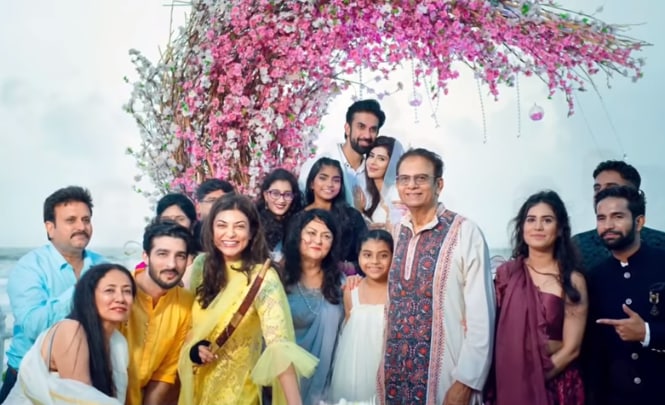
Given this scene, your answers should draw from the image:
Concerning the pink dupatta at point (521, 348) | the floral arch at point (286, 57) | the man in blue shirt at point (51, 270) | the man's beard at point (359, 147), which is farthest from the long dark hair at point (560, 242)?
the man in blue shirt at point (51, 270)

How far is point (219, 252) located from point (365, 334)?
690 millimetres

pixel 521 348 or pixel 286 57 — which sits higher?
pixel 286 57

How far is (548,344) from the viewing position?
3.24 m

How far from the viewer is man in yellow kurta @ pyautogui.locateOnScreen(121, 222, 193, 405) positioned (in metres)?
3.21

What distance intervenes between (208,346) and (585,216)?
8.18 feet

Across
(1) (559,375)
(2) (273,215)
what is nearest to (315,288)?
(2) (273,215)

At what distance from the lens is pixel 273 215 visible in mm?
3877

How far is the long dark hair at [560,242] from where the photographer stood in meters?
3.27

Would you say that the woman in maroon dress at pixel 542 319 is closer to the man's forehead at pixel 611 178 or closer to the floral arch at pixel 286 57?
the man's forehead at pixel 611 178

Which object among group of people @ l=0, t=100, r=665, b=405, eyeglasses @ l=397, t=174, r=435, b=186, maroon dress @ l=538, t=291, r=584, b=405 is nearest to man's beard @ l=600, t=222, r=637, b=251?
group of people @ l=0, t=100, r=665, b=405

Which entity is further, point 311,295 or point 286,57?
point 286,57

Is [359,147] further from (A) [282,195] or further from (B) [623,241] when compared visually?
(B) [623,241]

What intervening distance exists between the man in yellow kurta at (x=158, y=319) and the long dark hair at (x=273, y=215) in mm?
593

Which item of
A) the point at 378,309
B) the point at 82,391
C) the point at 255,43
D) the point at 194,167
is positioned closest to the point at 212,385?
the point at 82,391
